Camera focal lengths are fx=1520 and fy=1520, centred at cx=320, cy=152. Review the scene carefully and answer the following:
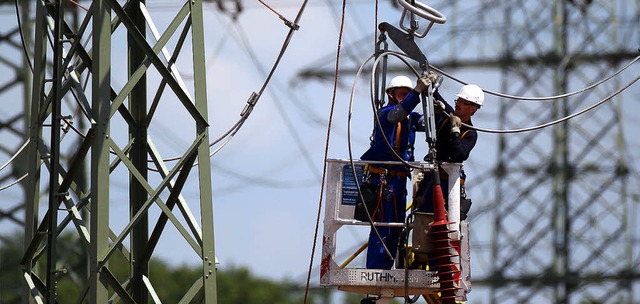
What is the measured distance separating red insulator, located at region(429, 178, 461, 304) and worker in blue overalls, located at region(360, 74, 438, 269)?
21.5 inches

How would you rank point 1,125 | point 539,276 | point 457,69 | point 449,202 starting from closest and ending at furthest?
point 449,202 → point 1,125 → point 539,276 → point 457,69

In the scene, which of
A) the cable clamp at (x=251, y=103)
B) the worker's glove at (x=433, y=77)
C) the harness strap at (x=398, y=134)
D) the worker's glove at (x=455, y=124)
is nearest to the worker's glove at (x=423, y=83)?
the worker's glove at (x=433, y=77)

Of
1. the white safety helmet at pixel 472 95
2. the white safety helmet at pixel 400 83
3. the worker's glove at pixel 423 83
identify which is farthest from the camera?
the white safety helmet at pixel 400 83

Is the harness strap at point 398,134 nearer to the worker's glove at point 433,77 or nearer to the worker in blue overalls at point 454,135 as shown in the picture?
the worker in blue overalls at point 454,135

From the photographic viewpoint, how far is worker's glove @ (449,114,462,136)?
10.6m

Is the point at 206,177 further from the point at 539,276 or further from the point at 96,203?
the point at 539,276

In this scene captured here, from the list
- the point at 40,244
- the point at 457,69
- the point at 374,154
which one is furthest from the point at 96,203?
the point at 457,69

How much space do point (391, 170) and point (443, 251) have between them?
3.20 feet

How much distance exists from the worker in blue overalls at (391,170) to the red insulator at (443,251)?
0.55 metres

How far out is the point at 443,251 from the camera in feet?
34.0

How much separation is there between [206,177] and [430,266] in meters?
1.72

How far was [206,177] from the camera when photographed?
33.5 ft

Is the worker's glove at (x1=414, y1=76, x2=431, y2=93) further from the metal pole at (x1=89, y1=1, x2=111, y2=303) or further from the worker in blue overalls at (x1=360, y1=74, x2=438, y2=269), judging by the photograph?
the metal pole at (x1=89, y1=1, x2=111, y2=303)

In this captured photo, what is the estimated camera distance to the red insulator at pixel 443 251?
33.9 feet
